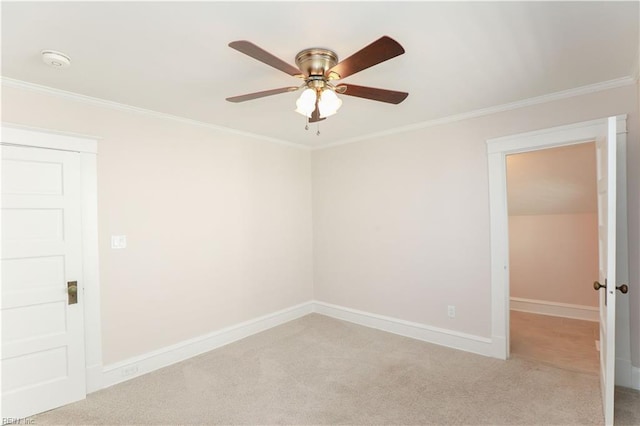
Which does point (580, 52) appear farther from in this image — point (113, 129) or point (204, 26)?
point (113, 129)

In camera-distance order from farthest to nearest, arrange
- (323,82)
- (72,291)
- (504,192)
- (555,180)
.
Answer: (555,180), (504,192), (72,291), (323,82)

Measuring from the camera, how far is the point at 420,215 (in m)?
3.75

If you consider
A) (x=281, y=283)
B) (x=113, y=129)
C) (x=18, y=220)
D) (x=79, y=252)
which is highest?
(x=113, y=129)

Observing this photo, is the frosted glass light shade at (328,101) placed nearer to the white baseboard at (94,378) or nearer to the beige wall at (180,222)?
the beige wall at (180,222)

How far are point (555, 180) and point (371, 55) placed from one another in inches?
147

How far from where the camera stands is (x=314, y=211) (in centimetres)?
486

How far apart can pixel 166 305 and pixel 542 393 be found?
342 cm

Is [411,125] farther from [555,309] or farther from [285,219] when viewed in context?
[555,309]

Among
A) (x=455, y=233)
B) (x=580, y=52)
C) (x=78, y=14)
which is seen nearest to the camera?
(x=78, y=14)

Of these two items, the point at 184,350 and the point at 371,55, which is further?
the point at 184,350

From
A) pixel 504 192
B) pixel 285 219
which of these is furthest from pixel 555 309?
pixel 285 219

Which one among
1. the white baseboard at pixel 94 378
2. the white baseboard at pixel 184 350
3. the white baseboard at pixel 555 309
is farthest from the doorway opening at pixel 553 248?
the white baseboard at pixel 94 378

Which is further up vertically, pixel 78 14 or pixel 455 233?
pixel 78 14

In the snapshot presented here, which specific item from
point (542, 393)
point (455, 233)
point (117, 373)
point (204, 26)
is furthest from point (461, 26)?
point (117, 373)
